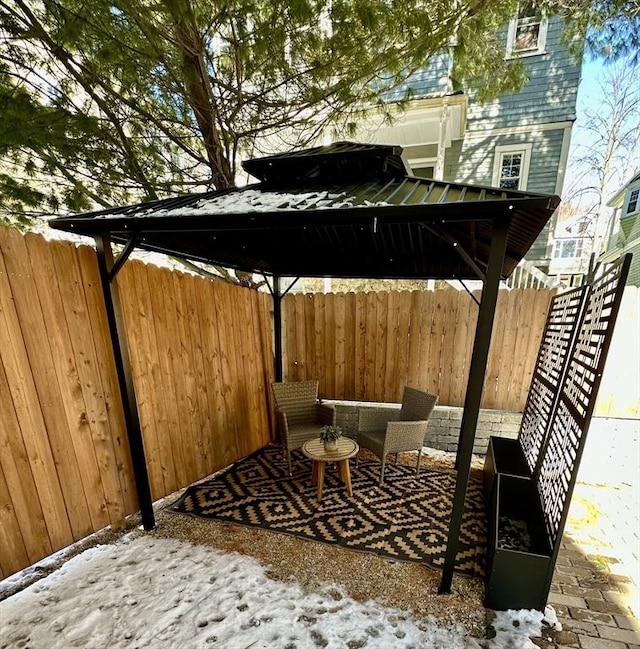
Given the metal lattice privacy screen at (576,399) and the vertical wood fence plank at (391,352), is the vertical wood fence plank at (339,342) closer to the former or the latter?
the vertical wood fence plank at (391,352)

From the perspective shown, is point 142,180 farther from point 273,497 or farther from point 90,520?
point 273,497

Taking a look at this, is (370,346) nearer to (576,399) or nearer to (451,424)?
(451,424)

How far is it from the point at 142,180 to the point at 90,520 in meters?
3.28

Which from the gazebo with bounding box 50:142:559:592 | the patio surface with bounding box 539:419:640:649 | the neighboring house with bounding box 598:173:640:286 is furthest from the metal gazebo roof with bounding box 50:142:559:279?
the neighboring house with bounding box 598:173:640:286

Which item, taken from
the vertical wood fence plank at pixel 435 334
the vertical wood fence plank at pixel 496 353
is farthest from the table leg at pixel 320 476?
the vertical wood fence plank at pixel 496 353

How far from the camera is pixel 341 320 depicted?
14.7 ft

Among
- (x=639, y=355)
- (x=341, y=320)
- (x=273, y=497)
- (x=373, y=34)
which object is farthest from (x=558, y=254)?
(x=273, y=497)

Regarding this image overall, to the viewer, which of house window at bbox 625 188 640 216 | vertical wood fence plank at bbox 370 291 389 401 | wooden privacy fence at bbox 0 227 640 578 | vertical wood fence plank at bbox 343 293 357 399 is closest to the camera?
wooden privacy fence at bbox 0 227 640 578

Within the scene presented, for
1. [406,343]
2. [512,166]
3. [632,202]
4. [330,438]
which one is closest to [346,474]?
[330,438]

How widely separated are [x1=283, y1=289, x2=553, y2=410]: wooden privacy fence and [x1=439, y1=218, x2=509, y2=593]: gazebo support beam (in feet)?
7.61

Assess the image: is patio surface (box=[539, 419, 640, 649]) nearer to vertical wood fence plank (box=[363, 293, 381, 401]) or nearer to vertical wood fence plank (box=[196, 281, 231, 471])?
vertical wood fence plank (box=[363, 293, 381, 401])

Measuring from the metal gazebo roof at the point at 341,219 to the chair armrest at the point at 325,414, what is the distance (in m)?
1.78

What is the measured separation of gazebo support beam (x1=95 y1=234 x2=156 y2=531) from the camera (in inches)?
89.4

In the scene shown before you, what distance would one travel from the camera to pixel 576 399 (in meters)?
2.05
